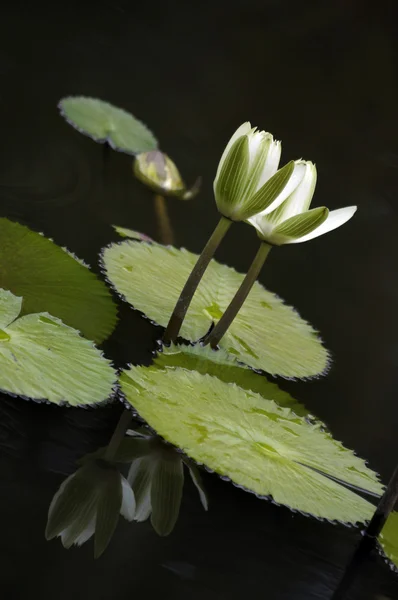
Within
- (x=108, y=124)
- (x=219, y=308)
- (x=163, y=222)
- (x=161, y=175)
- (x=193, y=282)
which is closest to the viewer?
(x=193, y=282)

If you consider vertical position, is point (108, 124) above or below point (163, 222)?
above

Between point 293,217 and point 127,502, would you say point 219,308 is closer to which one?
point 293,217

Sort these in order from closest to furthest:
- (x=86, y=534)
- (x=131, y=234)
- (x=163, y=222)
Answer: (x=86, y=534) < (x=131, y=234) < (x=163, y=222)

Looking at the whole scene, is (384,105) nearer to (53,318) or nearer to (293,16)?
(293,16)

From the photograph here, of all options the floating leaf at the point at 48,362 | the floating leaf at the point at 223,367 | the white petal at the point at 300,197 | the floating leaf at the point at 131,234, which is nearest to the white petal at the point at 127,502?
the floating leaf at the point at 48,362

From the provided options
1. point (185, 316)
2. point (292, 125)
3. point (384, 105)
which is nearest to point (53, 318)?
point (185, 316)

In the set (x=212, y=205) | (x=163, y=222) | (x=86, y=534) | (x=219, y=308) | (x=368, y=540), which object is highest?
(x=212, y=205)

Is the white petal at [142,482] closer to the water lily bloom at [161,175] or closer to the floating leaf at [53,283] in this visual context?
the floating leaf at [53,283]

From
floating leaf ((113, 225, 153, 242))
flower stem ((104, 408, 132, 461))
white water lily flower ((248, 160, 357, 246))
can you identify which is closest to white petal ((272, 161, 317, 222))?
white water lily flower ((248, 160, 357, 246))

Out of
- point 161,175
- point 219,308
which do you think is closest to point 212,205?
point 161,175
